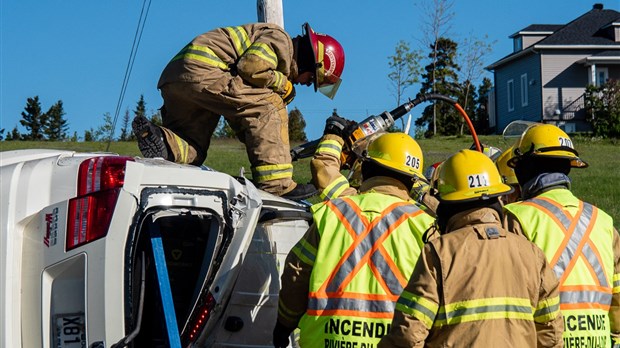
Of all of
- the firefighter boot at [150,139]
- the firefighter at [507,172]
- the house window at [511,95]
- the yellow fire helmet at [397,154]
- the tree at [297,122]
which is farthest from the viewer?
the house window at [511,95]

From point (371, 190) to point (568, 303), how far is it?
1132 millimetres

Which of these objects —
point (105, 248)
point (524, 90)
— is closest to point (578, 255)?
point (105, 248)

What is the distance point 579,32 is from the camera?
153ft

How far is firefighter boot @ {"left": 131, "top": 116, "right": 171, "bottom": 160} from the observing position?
617 centimetres

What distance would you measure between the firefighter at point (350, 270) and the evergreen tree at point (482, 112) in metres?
48.4

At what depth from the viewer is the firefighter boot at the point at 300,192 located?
651cm

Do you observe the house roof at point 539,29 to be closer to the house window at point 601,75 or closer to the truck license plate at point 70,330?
the house window at point 601,75

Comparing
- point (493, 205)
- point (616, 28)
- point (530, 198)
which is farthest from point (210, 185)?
point (616, 28)

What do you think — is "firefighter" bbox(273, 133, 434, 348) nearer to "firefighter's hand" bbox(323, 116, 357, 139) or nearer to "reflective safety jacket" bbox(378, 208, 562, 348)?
"reflective safety jacket" bbox(378, 208, 562, 348)

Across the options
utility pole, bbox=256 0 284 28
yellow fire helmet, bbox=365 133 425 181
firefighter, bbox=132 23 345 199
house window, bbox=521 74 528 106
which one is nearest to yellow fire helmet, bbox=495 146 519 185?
firefighter, bbox=132 23 345 199

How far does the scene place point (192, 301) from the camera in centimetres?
450

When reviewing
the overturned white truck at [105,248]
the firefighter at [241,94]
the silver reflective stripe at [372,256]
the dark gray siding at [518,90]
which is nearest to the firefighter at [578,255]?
the silver reflective stripe at [372,256]

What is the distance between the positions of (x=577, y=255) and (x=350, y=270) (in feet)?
3.90

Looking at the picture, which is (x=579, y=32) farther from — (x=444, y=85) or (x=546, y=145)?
(x=546, y=145)
